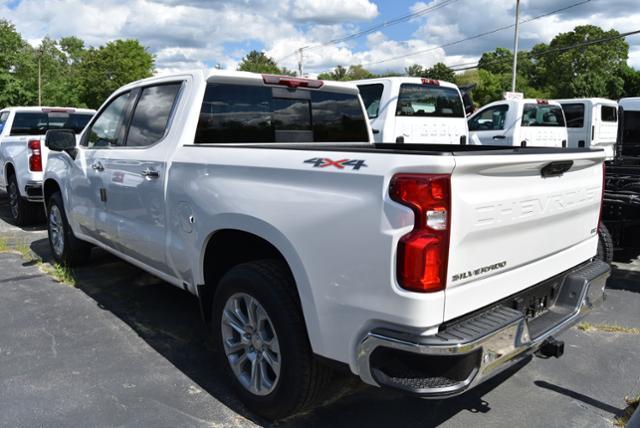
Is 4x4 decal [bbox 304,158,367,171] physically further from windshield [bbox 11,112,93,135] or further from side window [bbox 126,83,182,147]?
windshield [bbox 11,112,93,135]

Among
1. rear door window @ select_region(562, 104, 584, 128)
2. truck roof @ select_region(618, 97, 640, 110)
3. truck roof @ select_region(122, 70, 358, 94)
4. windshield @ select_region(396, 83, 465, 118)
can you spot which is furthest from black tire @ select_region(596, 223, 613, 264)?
rear door window @ select_region(562, 104, 584, 128)

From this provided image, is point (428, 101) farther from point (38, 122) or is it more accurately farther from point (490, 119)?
point (38, 122)

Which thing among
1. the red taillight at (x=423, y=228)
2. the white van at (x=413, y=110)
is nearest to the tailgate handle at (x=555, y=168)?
the red taillight at (x=423, y=228)

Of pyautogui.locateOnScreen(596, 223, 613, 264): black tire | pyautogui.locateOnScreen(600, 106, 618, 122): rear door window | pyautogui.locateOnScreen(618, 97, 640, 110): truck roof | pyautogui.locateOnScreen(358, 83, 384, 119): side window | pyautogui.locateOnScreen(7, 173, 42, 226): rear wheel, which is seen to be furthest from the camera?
pyautogui.locateOnScreen(600, 106, 618, 122): rear door window

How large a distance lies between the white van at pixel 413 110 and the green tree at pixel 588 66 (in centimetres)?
5258

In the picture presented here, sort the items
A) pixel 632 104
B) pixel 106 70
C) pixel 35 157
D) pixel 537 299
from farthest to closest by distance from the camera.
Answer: pixel 106 70 < pixel 632 104 < pixel 35 157 < pixel 537 299

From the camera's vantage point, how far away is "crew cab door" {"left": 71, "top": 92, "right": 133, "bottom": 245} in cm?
466

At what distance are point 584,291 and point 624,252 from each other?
308 centimetres

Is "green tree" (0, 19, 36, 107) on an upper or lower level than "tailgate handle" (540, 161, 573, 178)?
upper

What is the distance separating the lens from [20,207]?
861cm

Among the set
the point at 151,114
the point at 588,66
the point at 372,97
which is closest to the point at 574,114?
the point at 372,97

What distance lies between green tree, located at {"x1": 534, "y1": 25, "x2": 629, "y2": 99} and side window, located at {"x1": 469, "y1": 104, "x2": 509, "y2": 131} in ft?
161

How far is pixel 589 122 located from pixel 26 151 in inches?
487

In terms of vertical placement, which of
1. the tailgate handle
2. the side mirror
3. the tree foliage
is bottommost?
the tailgate handle
